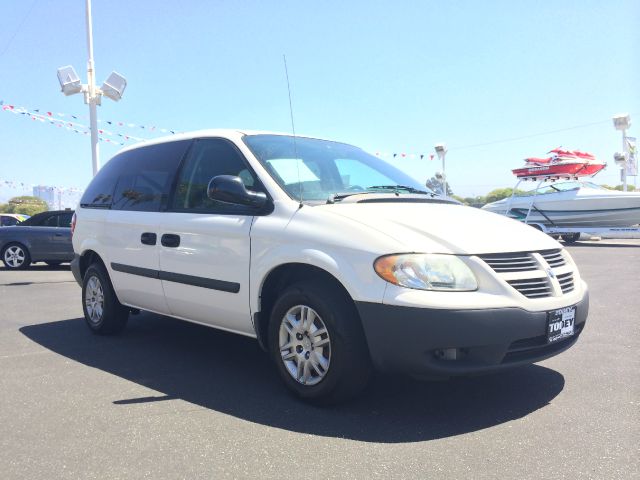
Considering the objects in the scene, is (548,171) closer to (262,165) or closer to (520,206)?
(520,206)

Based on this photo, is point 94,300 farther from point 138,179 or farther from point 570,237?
point 570,237

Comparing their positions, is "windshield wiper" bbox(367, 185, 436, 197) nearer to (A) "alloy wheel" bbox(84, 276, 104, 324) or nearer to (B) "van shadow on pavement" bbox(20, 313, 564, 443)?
(B) "van shadow on pavement" bbox(20, 313, 564, 443)

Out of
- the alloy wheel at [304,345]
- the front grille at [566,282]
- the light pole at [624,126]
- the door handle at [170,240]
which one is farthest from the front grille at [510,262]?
the light pole at [624,126]

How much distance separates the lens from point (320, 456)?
280 centimetres

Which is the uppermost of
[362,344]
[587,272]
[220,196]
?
[220,196]

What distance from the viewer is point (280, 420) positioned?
3285mm

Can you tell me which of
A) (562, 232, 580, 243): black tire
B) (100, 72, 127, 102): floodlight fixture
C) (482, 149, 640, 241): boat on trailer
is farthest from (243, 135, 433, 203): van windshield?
(562, 232, 580, 243): black tire

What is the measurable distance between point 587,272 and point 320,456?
9.71m

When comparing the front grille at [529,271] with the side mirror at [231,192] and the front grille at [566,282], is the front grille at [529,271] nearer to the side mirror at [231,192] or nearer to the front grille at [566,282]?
the front grille at [566,282]

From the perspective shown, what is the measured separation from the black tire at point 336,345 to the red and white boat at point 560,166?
61.4 feet

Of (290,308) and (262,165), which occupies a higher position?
(262,165)

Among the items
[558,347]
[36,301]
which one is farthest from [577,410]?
[36,301]

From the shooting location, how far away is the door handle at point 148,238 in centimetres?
467

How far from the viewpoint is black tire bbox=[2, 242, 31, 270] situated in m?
12.7
